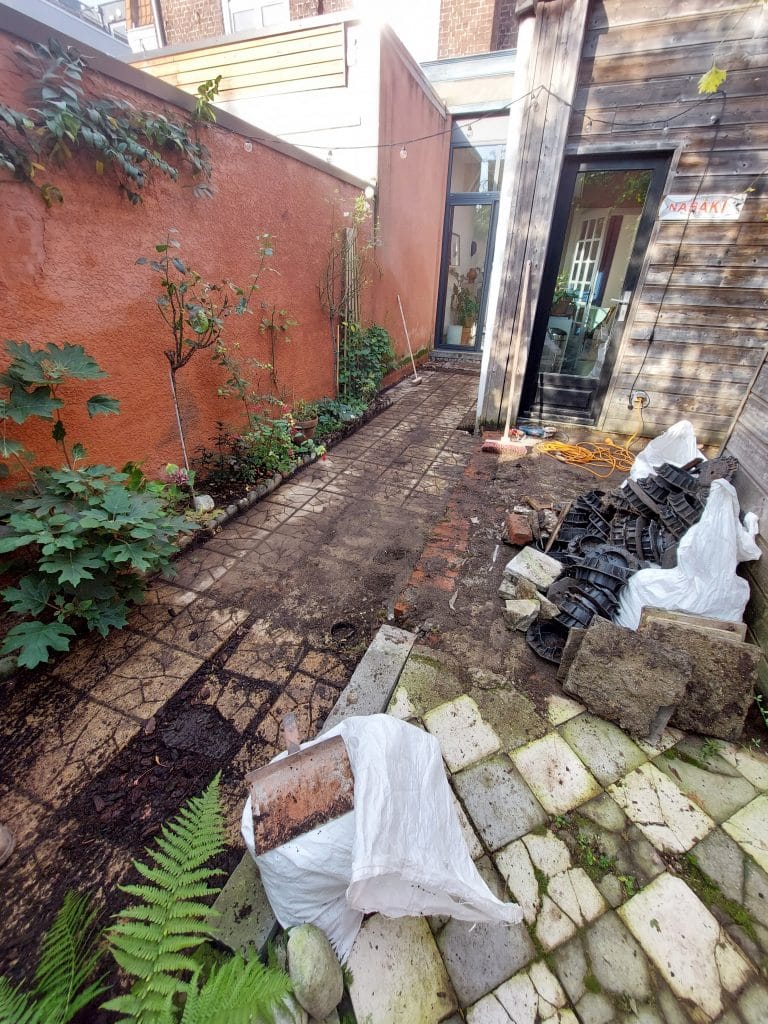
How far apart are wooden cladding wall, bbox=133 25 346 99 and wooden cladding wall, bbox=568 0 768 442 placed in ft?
10.3

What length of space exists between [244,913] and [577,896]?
112 centimetres

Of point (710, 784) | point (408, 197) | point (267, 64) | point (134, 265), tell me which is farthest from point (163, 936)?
point (408, 197)

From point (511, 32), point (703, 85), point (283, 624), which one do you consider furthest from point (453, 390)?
point (511, 32)

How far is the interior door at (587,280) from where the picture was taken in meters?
4.33

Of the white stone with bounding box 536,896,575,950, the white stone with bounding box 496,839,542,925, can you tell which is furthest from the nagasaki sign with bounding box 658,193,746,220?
the white stone with bounding box 536,896,575,950

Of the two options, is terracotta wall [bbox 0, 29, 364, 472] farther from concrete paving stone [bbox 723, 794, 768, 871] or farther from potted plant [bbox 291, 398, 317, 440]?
concrete paving stone [bbox 723, 794, 768, 871]

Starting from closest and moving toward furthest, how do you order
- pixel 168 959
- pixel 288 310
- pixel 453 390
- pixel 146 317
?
pixel 168 959 → pixel 146 317 → pixel 288 310 → pixel 453 390

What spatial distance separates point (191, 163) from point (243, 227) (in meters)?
0.66

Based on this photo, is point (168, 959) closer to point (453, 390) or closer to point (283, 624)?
point (283, 624)

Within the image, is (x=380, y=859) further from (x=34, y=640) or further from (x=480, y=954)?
(x=34, y=640)

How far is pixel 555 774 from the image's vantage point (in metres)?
1.76

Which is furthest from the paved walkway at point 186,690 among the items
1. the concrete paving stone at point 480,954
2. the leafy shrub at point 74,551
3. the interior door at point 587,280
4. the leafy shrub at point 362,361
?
the leafy shrub at point 362,361

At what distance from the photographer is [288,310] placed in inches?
183

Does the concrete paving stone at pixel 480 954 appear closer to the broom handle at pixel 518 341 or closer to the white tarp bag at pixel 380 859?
the white tarp bag at pixel 380 859
